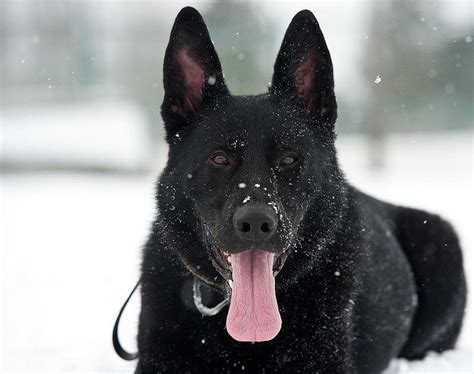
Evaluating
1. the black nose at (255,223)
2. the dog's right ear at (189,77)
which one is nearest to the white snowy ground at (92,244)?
the dog's right ear at (189,77)

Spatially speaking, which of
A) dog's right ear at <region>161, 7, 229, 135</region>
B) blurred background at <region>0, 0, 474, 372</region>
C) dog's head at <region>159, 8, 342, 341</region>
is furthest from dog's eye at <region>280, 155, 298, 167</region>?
blurred background at <region>0, 0, 474, 372</region>

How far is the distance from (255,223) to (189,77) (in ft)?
3.36

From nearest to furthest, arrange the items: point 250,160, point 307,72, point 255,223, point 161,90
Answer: point 255,223 → point 250,160 → point 307,72 → point 161,90

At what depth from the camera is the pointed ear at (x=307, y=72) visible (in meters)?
3.30

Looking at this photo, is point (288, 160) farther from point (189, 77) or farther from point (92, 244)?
point (92, 244)

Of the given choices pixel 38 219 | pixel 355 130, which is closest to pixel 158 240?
pixel 38 219

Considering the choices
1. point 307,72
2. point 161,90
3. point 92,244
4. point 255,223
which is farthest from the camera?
point 161,90

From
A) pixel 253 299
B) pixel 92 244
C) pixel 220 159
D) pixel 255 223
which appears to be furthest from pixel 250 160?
pixel 92 244

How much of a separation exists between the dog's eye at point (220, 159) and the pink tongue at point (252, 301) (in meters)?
0.44

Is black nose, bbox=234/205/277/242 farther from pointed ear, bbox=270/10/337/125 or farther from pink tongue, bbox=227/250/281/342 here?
pointed ear, bbox=270/10/337/125

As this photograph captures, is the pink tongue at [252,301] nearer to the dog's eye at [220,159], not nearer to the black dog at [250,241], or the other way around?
the black dog at [250,241]

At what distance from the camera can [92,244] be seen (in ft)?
28.7

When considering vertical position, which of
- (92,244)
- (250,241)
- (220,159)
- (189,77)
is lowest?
(92,244)

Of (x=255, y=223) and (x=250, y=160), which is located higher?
(x=250, y=160)
